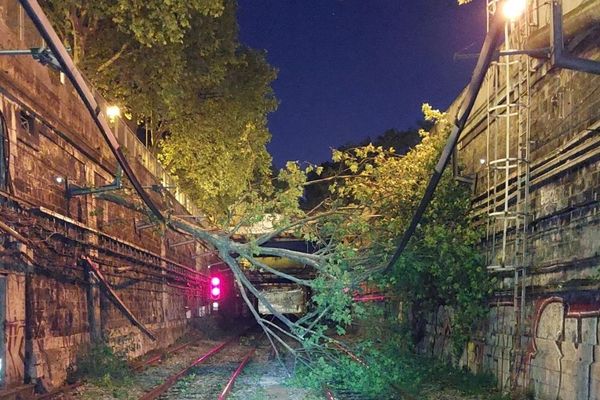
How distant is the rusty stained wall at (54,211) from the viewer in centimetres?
978

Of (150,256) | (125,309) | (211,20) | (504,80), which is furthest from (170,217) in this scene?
(211,20)

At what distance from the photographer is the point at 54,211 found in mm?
11492

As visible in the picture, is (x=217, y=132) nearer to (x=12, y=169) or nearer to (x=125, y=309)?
(x=125, y=309)

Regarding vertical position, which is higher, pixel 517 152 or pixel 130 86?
pixel 130 86

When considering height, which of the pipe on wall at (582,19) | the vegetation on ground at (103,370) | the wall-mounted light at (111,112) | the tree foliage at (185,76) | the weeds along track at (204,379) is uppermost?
the tree foliage at (185,76)

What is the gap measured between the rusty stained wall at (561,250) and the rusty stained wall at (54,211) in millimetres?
6966

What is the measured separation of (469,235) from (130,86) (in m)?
15.2

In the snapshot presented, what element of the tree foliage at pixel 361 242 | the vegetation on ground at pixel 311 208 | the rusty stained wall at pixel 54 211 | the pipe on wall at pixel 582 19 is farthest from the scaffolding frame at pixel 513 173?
the rusty stained wall at pixel 54 211

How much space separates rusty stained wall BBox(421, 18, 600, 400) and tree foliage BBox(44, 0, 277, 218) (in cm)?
1083

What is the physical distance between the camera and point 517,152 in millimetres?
11250

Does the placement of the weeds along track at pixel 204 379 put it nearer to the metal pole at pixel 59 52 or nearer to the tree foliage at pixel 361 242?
the tree foliage at pixel 361 242

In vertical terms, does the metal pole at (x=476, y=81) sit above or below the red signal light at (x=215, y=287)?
above

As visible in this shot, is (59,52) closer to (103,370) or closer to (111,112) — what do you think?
(103,370)

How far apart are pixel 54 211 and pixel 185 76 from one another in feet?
37.3
